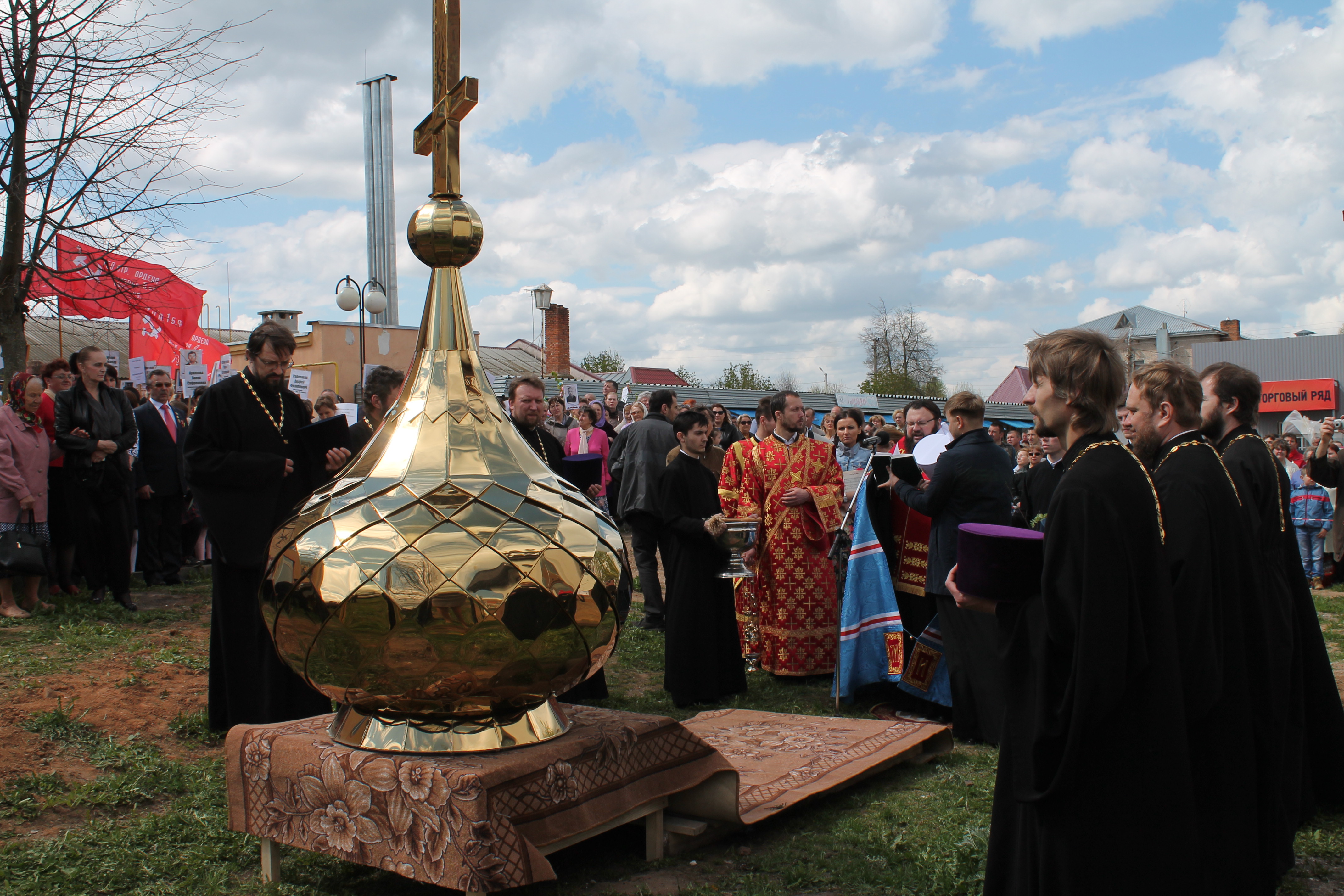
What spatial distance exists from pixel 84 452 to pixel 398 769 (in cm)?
662

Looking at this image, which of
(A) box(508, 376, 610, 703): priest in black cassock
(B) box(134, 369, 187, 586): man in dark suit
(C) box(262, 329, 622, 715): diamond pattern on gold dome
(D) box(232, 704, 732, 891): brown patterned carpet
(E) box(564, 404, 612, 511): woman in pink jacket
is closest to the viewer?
(C) box(262, 329, 622, 715): diamond pattern on gold dome

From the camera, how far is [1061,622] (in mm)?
2764

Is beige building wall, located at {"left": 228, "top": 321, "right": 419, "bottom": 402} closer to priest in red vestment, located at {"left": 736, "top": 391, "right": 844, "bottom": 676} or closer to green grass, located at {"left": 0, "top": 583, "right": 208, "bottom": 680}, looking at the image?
green grass, located at {"left": 0, "top": 583, "right": 208, "bottom": 680}

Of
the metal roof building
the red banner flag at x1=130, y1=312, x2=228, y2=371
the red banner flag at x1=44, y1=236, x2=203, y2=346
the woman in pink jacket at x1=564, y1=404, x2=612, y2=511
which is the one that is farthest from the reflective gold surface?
the metal roof building

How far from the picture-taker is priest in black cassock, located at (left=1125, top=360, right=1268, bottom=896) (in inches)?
122

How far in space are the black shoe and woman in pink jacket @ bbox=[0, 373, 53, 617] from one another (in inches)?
192

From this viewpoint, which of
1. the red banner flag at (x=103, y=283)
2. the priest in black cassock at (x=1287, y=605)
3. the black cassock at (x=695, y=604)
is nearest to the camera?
the priest in black cassock at (x=1287, y=605)

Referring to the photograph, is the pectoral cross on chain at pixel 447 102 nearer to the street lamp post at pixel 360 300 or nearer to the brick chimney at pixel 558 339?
the street lamp post at pixel 360 300

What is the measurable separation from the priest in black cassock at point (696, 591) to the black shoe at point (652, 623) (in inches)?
84.6

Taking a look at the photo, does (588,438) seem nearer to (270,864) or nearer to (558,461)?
(558,461)

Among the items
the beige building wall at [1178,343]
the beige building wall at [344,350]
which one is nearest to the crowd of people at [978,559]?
the beige building wall at [344,350]

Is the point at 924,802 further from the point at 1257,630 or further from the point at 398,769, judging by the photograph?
the point at 398,769

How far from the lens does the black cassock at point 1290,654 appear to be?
4.11 metres

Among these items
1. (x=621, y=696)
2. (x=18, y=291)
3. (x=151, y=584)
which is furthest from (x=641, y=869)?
(x=18, y=291)
